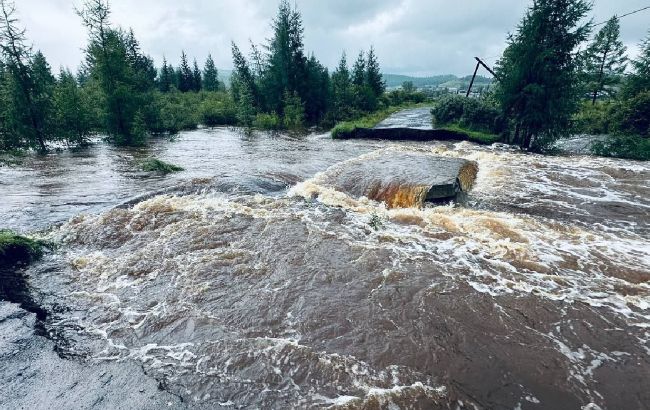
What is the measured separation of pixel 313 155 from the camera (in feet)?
58.1

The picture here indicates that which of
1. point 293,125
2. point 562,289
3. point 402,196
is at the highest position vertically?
point 293,125

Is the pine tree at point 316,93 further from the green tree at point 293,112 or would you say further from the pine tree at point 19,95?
the pine tree at point 19,95

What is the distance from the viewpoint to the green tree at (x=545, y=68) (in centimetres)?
1527

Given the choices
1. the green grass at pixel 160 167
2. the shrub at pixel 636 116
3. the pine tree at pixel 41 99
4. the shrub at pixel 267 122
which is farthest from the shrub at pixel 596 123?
the pine tree at pixel 41 99

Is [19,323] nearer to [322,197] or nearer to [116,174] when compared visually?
[322,197]

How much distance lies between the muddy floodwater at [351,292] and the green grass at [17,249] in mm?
329

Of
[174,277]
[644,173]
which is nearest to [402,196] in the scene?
[174,277]

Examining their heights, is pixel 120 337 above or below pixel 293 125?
below

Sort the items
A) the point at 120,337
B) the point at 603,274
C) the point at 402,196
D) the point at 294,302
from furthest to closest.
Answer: the point at 402,196 < the point at 603,274 < the point at 294,302 < the point at 120,337

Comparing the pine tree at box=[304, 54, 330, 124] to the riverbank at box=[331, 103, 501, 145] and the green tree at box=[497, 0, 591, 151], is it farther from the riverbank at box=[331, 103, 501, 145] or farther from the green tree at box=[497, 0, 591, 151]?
the green tree at box=[497, 0, 591, 151]

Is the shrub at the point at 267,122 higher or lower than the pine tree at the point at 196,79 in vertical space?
lower

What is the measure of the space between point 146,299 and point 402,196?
7.12m

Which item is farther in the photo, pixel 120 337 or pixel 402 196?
pixel 402 196

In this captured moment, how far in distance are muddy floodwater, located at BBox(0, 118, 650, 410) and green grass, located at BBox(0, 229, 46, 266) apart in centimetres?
33
